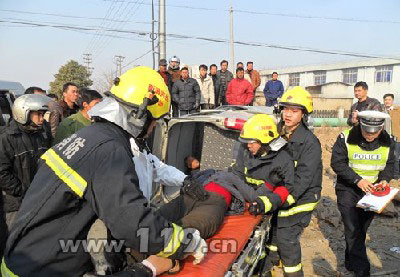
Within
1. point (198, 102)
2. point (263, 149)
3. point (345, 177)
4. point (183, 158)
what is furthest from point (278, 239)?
point (198, 102)

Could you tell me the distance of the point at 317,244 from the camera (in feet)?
16.7

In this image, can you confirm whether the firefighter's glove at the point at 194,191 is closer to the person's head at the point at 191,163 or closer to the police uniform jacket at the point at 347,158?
the police uniform jacket at the point at 347,158

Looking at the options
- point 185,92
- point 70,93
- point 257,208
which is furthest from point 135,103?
point 185,92

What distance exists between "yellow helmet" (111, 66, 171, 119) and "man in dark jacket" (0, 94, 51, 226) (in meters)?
2.01

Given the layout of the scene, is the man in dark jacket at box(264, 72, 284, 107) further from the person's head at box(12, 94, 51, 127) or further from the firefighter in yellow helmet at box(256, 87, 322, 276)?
the person's head at box(12, 94, 51, 127)

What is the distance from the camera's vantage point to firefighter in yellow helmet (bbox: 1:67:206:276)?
1665 mm

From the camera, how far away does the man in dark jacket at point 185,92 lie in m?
8.91

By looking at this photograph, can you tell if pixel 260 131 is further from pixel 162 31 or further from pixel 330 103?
pixel 330 103

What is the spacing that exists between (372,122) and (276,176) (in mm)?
1266

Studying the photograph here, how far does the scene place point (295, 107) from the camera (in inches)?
138

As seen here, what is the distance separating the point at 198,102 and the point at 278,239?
6081 millimetres

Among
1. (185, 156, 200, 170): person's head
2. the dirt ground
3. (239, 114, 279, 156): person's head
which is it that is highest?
(239, 114, 279, 156): person's head

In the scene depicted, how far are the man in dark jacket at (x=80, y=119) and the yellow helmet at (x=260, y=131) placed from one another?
1926 millimetres

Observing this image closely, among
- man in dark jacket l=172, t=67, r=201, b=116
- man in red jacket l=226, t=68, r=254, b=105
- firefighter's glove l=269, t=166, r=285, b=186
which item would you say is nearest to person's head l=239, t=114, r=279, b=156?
firefighter's glove l=269, t=166, r=285, b=186
